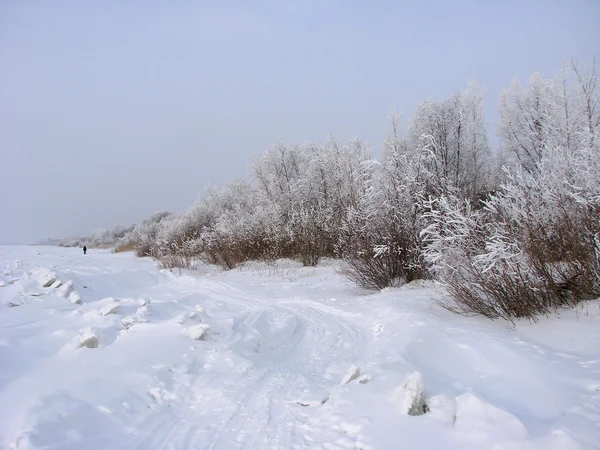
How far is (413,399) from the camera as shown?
308cm

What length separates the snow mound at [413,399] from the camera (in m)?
3.06

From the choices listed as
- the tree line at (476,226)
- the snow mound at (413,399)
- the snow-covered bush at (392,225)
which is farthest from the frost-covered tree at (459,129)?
the snow mound at (413,399)

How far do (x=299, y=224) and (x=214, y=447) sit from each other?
1597 centimetres

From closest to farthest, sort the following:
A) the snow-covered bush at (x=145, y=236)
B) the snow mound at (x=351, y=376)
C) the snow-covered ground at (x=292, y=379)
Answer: the snow-covered ground at (x=292, y=379), the snow mound at (x=351, y=376), the snow-covered bush at (x=145, y=236)

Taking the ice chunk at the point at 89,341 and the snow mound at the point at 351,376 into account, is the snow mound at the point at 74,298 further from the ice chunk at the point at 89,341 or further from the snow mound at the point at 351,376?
the snow mound at the point at 351,376

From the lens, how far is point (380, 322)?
656 centimetres

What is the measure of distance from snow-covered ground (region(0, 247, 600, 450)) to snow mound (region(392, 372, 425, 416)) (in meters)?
0.01

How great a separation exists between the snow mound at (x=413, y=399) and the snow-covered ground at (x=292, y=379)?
13mm

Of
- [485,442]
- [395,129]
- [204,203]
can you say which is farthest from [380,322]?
[204,203]

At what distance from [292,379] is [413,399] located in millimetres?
1740

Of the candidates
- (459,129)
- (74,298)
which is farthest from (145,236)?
(459,129)

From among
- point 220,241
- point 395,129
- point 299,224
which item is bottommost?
point 220,241

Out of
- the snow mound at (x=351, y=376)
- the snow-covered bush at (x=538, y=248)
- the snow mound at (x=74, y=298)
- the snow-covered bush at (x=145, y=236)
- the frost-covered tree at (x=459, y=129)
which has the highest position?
the frost-covered tree at (x=459, y=129)

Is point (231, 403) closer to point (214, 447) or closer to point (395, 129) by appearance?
point (214, 447)
